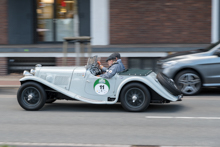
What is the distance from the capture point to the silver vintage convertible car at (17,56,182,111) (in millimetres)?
7355

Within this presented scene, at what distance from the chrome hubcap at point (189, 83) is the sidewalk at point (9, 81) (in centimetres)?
537

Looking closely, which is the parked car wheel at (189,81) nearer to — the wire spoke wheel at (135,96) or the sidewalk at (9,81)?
the wire spoke wheel at (135,96)

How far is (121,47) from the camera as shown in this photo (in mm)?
13773

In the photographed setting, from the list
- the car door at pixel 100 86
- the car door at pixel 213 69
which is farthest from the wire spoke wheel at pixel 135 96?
the car door at pixel 213 69

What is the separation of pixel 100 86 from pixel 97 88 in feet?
0.25

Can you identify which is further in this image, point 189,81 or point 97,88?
point 189,81

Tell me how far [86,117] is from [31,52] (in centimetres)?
765

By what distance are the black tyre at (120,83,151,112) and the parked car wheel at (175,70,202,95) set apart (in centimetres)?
265

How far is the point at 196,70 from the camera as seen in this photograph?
382 inches

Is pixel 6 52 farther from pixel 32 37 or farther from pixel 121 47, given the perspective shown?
pixel 121 47

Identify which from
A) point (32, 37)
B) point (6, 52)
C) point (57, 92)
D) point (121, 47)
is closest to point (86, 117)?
point (57, 92)

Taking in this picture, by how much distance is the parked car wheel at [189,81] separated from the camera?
973cm

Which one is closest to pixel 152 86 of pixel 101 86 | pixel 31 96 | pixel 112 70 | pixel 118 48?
pixel 112 70

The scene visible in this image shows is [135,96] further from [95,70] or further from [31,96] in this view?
[31,96]
